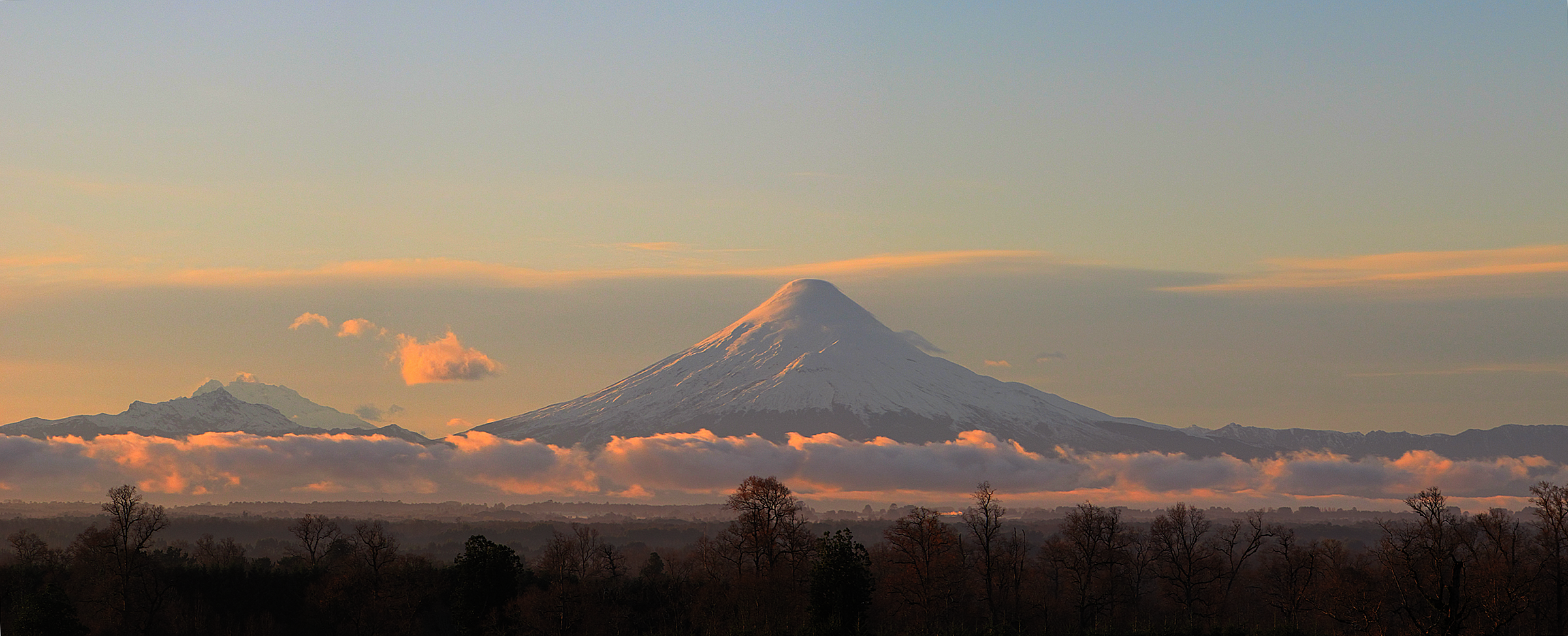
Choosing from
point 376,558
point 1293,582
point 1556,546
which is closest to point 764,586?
point 376,558

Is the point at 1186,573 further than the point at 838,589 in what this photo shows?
Yes

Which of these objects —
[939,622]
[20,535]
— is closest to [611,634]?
[939,622]

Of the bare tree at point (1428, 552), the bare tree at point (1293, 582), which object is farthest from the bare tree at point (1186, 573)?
the bare tree at point (1428, 552)

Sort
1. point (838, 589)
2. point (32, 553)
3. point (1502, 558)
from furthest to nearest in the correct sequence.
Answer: point (32, 553)
point (1502, 558)
point (838, 589)

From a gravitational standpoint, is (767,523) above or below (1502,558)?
above

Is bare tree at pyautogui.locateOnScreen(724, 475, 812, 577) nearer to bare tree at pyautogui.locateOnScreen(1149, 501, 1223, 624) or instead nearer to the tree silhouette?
the tree silhouette

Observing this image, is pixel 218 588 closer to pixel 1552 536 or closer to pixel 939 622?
pixel 939 622

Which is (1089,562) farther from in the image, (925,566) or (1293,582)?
(925,566)

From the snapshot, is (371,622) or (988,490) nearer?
(371,622)

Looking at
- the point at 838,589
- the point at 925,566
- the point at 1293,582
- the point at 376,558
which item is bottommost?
the point at 1293,582

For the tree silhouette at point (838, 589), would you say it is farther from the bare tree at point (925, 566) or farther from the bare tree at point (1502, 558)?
the bare tree at point (1502, 558)
